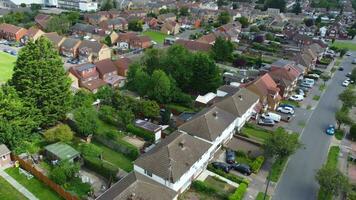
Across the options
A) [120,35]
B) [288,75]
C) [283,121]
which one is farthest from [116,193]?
[120,35]

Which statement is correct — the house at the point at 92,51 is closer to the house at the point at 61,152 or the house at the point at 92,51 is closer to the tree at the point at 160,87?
the tree at the point at 160,87

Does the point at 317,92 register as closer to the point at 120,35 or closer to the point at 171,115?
the point at 171,115

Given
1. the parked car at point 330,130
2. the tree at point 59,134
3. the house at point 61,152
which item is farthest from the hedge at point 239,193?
the tree at point 59,134

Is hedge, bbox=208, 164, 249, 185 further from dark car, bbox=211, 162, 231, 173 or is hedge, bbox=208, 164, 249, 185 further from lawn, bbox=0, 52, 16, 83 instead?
lawn, bbox=0, 52, 16, 83

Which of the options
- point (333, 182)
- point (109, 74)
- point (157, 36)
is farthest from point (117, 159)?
point (157, 36)

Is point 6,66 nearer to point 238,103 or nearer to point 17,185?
point 17,185
